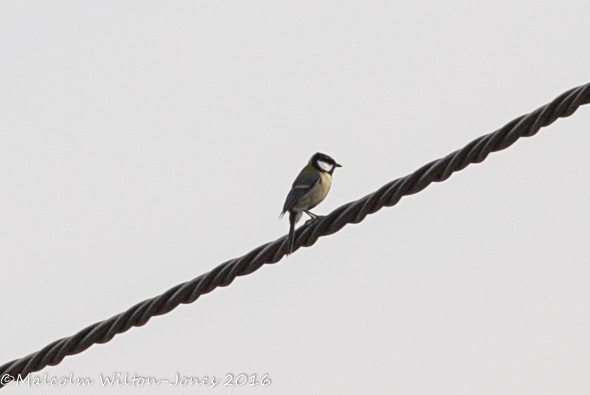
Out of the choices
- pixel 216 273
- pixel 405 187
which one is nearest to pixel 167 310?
pixel 216 273

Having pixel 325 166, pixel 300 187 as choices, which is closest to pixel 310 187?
pixel 300 187

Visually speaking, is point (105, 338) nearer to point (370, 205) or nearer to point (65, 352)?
point (65, 352)

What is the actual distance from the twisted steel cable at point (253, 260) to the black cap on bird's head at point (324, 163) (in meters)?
3.95

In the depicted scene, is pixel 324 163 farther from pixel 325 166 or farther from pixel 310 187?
pixel 310 187

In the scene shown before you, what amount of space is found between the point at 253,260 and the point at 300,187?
12.2 feet

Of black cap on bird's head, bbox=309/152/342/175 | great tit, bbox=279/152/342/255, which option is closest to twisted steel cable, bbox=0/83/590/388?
great tit, bbox=279/152/342/255

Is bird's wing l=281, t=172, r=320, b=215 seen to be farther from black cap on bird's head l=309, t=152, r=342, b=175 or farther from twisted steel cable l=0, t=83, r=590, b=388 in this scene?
twisted steel cable l=0, t=83, r=590, b=388

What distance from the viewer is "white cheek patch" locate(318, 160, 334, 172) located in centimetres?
1176

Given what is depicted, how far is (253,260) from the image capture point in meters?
7.34

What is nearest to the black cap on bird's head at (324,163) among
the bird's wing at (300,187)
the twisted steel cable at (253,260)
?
the bird's wing at (300,187)

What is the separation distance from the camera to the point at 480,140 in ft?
21.6

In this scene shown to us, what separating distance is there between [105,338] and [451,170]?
2.42 meters

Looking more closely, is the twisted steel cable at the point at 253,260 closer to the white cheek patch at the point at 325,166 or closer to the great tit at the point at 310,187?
the great tit at the point at 310,187

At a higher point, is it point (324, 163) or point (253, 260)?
point (324, 163)
